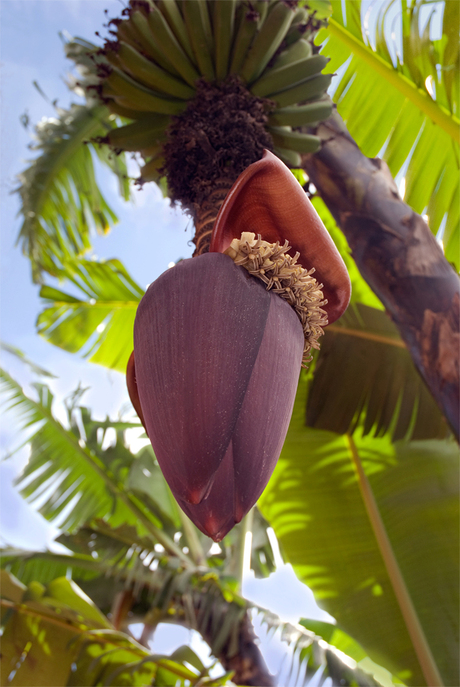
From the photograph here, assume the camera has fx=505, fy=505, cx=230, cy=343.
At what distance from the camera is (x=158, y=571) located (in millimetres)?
2189

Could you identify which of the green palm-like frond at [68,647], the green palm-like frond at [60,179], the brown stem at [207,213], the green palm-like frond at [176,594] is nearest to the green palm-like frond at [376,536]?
the green palm-like frond at [176,594]

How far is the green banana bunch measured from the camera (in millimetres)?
661

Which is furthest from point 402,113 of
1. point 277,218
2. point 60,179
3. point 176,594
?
point 176,594

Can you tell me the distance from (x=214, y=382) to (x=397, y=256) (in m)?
0.65

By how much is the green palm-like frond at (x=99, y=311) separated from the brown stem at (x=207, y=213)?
5.17ft

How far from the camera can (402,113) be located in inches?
46.7

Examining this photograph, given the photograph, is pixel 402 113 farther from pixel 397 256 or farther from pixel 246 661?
pixel 246 661

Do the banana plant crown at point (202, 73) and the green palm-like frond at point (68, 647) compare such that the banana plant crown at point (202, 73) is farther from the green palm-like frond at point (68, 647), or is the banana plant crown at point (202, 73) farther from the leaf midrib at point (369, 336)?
the green palm-like frond at point (68, 647)

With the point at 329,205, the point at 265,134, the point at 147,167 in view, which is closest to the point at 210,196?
the point at 265,134

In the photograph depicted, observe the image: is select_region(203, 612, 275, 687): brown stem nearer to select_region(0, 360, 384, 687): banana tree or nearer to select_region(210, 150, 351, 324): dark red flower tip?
select_region(0, 360, 384, 687): banana tree

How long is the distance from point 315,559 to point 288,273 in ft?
4.97

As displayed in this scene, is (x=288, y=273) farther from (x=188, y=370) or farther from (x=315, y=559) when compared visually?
(x=315, y=559)

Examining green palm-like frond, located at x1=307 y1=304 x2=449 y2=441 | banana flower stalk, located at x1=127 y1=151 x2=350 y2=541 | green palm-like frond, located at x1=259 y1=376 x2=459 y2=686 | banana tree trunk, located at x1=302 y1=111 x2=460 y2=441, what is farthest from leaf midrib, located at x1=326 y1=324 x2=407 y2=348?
banana flower stalk, located at x1=127 y1=151 x2=350 y2=541

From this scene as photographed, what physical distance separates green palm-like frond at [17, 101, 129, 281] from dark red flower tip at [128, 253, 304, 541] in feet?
5.03
